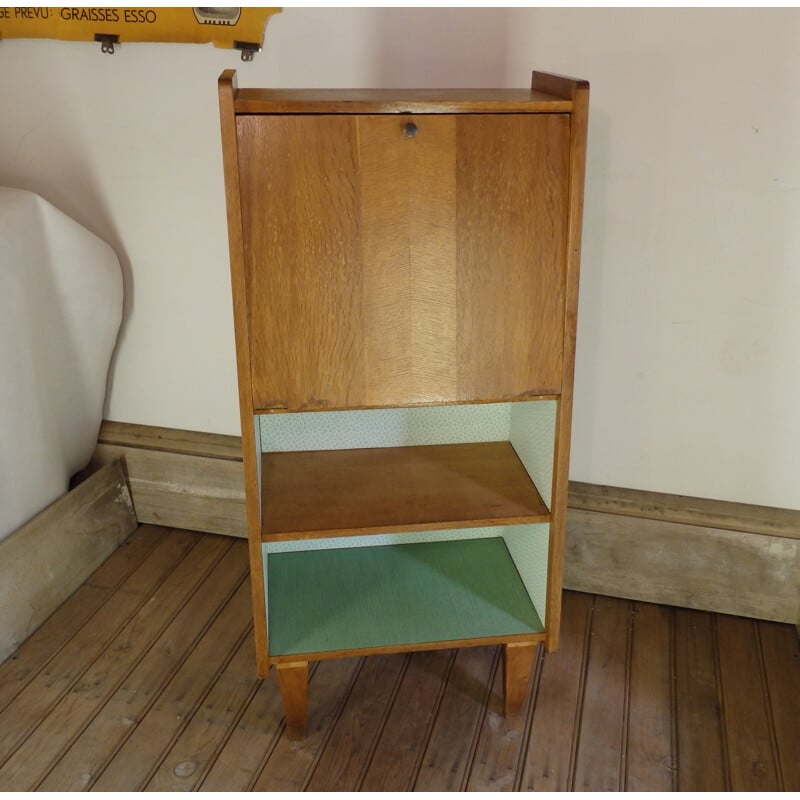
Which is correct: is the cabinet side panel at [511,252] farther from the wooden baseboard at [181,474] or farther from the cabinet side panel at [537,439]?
the wooden baseboard at [181,474]

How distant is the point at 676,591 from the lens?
219cm

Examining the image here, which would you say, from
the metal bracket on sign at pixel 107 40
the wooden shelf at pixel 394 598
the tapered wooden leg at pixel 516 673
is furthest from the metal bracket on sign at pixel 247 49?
the tapered wooden leg at pixel 516 673

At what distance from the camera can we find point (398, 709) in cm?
188

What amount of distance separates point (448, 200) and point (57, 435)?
4.35 feet

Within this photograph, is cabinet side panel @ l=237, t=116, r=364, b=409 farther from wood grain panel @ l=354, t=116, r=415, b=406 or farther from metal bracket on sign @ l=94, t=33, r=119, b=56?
metal bracket on sign @ l=94, t=33, r=119, b=56

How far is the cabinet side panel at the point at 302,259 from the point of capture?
1.37 meters

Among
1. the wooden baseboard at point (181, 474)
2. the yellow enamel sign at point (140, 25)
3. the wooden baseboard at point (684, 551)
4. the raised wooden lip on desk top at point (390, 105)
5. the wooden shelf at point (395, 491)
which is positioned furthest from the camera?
the wooden baseboard at point (181, 474)

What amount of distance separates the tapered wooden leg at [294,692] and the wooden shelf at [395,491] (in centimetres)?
29

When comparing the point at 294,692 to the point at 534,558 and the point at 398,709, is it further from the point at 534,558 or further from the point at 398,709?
the point at 534,558

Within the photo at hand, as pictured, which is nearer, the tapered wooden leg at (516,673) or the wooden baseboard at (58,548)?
the tapered wooden leg at (516,673)

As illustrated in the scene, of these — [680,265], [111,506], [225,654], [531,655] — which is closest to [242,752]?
[225,654]

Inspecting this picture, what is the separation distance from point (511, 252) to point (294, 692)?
0.97m

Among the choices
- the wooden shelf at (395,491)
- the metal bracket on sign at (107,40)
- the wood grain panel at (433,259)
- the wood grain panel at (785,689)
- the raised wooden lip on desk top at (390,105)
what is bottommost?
the wood grain panel at (785,689)

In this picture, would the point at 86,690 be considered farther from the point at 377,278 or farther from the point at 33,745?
the point at 377,278
